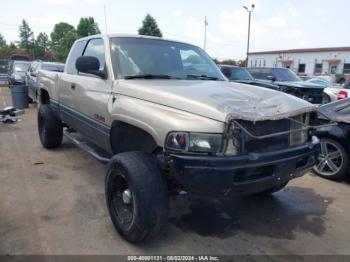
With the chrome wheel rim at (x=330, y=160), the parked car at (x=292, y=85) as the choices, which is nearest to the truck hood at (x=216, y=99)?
the chrome wheel rim at (x=330, y=160)

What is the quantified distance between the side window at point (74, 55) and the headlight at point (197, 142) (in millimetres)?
2729

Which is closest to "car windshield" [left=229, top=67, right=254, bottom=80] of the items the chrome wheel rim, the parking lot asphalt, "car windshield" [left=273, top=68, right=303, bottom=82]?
"car windshield" [left=273, top=68, right=303, bottom=82]

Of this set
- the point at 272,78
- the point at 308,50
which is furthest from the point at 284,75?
the point at 308,50

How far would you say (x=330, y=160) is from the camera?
5.14 metres

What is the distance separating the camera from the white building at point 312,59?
4628cm

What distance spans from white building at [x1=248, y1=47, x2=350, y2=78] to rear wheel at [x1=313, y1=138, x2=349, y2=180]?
42.1 meters

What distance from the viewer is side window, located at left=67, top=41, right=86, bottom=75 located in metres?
4.97

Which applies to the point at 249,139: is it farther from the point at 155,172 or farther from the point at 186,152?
the point at 155,172

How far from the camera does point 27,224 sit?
11.3ft

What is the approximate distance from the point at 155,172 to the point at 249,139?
2.78ft

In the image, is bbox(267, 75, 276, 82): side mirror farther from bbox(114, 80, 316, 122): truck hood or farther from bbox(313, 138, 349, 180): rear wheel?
bbox(114, 80, 316, 122): truck hood

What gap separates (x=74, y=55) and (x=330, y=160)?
421 cm

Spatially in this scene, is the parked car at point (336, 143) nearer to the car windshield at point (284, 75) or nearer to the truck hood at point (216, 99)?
the truck hood at point (216, 99)

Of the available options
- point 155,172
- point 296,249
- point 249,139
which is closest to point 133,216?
point 155,172
